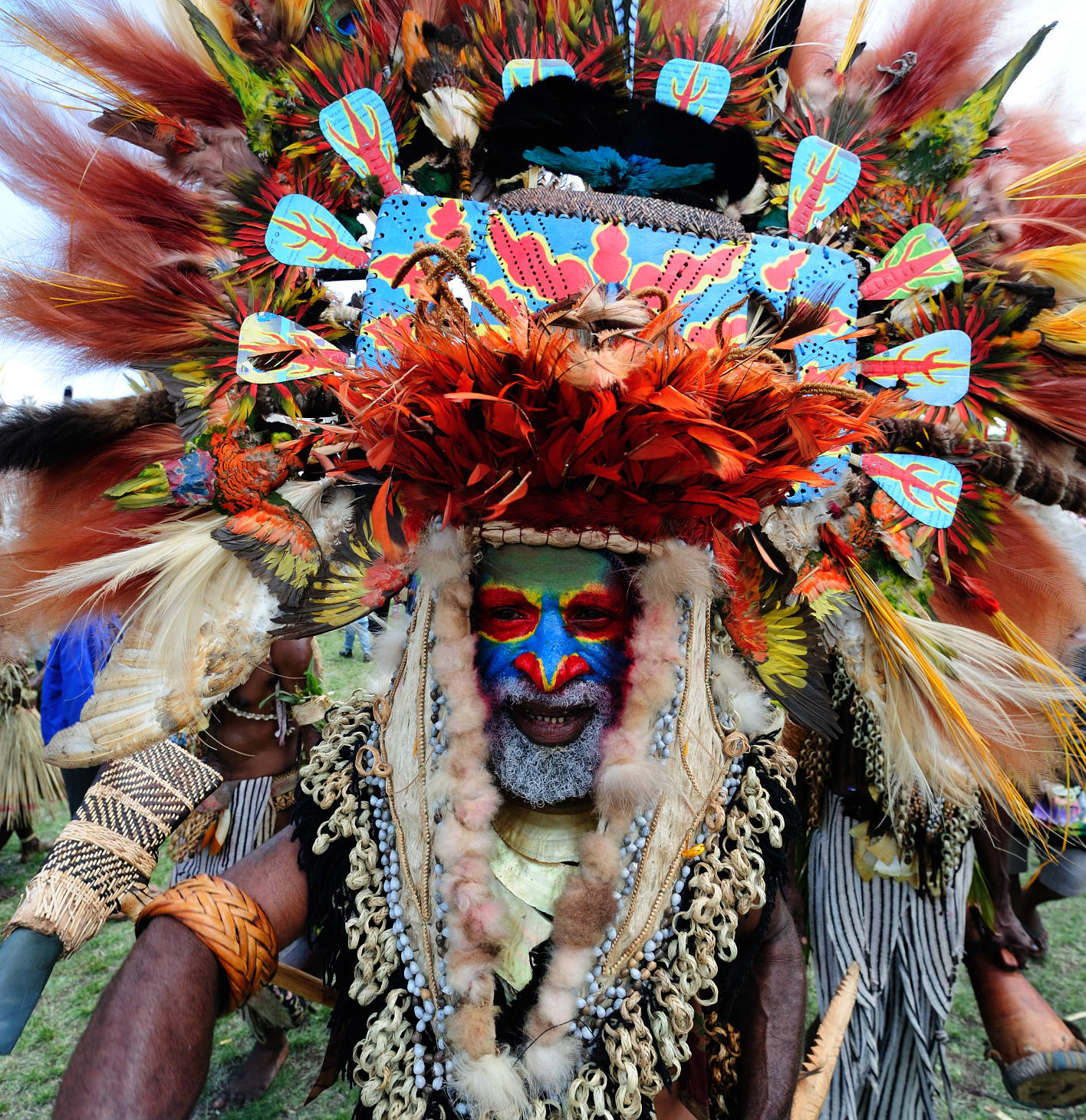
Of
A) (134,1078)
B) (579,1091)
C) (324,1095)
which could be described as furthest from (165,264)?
(324,1095)

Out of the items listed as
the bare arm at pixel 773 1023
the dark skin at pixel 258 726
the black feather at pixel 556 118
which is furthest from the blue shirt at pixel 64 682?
the bare arm at pixel 773 1023

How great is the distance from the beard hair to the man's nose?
0.02 meters

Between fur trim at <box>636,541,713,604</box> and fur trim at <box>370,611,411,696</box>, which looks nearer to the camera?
fur trim at <box>636,541,713,604</box>

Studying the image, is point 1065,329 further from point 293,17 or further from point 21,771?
point 21,771

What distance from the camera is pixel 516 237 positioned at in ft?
5.79

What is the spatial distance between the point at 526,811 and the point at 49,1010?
138 inches

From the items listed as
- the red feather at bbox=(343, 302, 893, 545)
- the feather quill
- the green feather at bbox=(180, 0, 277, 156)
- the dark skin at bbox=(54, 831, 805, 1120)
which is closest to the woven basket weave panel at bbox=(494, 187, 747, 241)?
the red feather at bbox=(343, 302, 893, 545)

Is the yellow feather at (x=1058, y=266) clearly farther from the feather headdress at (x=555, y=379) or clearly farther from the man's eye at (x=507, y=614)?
the man's eye at (x=507, y=614)

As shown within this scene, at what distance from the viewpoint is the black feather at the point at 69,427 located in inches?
74.0

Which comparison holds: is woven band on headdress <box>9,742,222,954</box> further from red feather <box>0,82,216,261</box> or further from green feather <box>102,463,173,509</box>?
red feather <box>0,82,216,261</box>

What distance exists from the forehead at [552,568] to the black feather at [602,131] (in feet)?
3.22

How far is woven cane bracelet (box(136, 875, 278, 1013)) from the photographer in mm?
1519

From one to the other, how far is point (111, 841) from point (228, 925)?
0.43m

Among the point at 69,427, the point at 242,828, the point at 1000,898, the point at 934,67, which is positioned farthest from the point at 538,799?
the point at 1000,898
